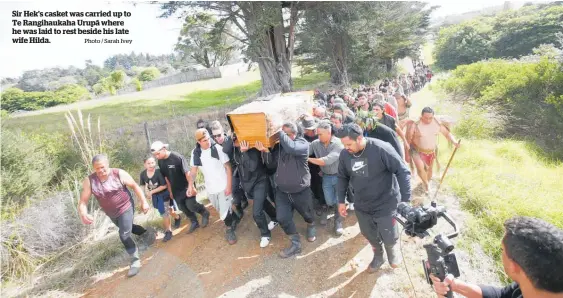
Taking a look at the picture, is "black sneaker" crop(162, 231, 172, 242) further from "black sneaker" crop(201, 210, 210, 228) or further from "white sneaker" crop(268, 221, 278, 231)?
"white sneaker" crop(268, 221, 278, 231)

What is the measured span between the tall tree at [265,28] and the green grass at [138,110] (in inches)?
104

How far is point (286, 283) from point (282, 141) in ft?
5.62

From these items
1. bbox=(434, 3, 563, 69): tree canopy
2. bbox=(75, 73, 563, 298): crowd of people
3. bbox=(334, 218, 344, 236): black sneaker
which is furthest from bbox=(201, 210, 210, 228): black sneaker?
bbox=(434, 3, 563, 69): tree canopy

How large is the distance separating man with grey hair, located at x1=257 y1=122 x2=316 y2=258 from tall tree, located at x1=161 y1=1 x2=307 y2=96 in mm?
10849

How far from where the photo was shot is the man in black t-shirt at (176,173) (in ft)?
14.6

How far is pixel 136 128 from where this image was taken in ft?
35.4

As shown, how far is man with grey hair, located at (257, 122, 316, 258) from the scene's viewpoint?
12.3ft

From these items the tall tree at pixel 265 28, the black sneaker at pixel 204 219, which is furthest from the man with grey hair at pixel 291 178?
the tall tree at pixel 265 28

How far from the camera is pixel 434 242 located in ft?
6.37

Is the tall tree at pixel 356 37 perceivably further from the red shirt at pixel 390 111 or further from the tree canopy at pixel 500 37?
the red shirt at pixel 390 111

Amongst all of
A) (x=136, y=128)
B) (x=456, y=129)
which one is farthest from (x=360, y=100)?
(x=136, y=128)

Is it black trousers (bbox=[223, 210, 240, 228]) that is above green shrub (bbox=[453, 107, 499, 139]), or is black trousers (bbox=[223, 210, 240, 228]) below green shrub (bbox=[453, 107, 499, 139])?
below

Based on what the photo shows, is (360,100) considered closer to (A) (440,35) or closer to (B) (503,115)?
(B) (503,115)

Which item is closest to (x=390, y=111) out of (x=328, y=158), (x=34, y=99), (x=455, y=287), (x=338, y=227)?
(x=328, y=158)
